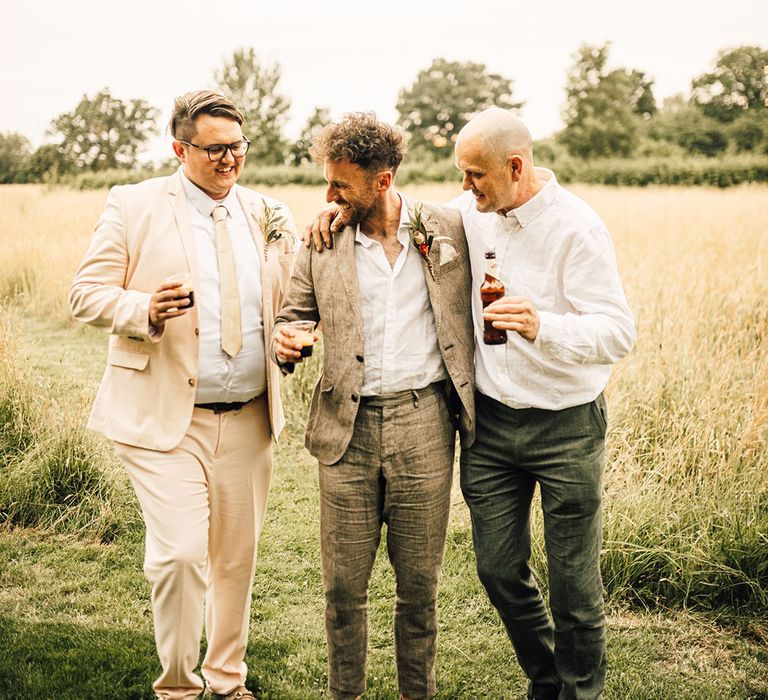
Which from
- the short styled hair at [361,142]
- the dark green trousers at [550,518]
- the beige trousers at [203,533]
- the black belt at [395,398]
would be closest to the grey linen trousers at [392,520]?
the black belt at [395,398]

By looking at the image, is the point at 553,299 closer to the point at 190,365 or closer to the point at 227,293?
the point at 227,293

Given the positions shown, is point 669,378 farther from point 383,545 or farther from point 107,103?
point 107,103

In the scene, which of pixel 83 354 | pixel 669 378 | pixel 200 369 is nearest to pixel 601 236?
pixel 200 369

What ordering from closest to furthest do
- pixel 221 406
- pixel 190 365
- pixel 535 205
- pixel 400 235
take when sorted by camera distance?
1. pixel 535 205
2. pixel 400 235
3. pixel 190 365
4. pixel 221 406

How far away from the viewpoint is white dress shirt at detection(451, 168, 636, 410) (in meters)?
2.93

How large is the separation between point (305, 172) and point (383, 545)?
29.0 metres

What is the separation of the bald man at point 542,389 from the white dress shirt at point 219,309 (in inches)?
37.7

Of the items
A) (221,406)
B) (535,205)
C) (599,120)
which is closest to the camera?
(535,205)

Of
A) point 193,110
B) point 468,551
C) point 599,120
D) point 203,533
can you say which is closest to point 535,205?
point 193,110

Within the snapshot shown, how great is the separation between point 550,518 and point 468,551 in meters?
2.12

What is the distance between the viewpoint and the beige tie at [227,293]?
338cm

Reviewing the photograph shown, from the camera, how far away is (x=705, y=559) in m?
4.54

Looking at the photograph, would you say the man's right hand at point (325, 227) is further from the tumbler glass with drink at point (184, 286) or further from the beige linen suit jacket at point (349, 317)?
the tumbler glass with drink at point (184, 286)

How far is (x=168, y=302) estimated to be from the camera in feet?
10.0
